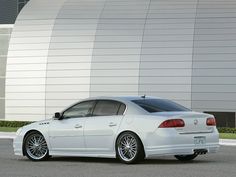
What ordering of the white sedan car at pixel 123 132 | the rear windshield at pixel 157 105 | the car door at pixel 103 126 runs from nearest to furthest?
the white sedan car at pixel 123 132 → the car door at pixel 103 126 → the rear windshield at pixel 157 105

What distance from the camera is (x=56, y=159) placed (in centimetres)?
1738

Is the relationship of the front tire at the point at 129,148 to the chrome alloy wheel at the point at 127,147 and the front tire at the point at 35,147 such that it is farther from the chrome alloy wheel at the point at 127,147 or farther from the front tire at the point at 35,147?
the front tire at the point at 35,147

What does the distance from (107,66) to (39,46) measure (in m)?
4.19

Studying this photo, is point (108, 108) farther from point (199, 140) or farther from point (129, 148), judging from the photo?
point (199, 140)

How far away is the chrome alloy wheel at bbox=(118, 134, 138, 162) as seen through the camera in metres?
15.8

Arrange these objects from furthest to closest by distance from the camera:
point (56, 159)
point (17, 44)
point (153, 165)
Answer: point (17, 44), point (56, 159), point (153, 165)

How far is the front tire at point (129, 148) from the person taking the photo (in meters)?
15.7

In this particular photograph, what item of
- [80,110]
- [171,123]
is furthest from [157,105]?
[80,110]

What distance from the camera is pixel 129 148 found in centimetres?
1588

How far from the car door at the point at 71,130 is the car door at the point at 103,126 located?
148 millimetres

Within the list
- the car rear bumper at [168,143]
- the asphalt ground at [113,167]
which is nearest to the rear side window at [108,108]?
the asphalt ground at [113,167]

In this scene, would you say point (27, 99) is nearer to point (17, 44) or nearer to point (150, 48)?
point (17, 44)

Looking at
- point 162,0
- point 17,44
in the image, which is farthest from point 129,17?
point 17,44

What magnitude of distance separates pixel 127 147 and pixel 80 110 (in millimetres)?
1683
